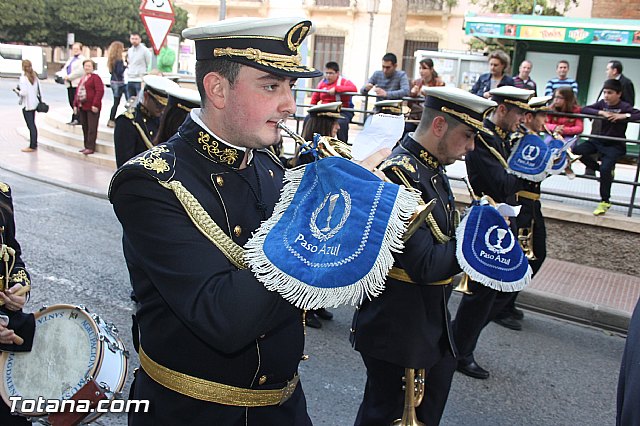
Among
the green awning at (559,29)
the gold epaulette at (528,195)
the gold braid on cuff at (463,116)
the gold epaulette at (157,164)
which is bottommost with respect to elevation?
the gold epaulette at (528,195)

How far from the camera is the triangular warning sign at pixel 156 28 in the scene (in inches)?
401

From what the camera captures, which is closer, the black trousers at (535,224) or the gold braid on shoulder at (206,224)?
the gold braid on shoulder at (206,224)

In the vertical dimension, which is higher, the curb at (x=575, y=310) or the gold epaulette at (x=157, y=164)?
the gold epaulette at (x=157, y=164)

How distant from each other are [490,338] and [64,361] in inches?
163

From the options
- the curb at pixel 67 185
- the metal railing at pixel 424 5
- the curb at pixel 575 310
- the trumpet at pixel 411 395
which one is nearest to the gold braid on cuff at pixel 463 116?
the trumpet at pixel 411 395

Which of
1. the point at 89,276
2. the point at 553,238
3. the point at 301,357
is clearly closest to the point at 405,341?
the point at 301,357

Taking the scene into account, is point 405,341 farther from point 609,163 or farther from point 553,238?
point 609,163

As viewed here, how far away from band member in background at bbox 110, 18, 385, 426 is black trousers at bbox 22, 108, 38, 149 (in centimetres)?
1326

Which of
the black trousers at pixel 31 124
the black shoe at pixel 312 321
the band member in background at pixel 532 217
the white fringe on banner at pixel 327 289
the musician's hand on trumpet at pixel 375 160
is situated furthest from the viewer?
the black trousers at pixel 31 124

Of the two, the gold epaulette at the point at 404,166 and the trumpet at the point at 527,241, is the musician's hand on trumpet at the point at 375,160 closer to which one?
the gold epaulette at the point at 404,166

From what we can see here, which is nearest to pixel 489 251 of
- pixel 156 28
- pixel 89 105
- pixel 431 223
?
pixel 431 223

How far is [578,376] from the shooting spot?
205 inches

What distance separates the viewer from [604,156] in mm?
8305

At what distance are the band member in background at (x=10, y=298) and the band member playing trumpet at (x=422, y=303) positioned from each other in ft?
5.37
